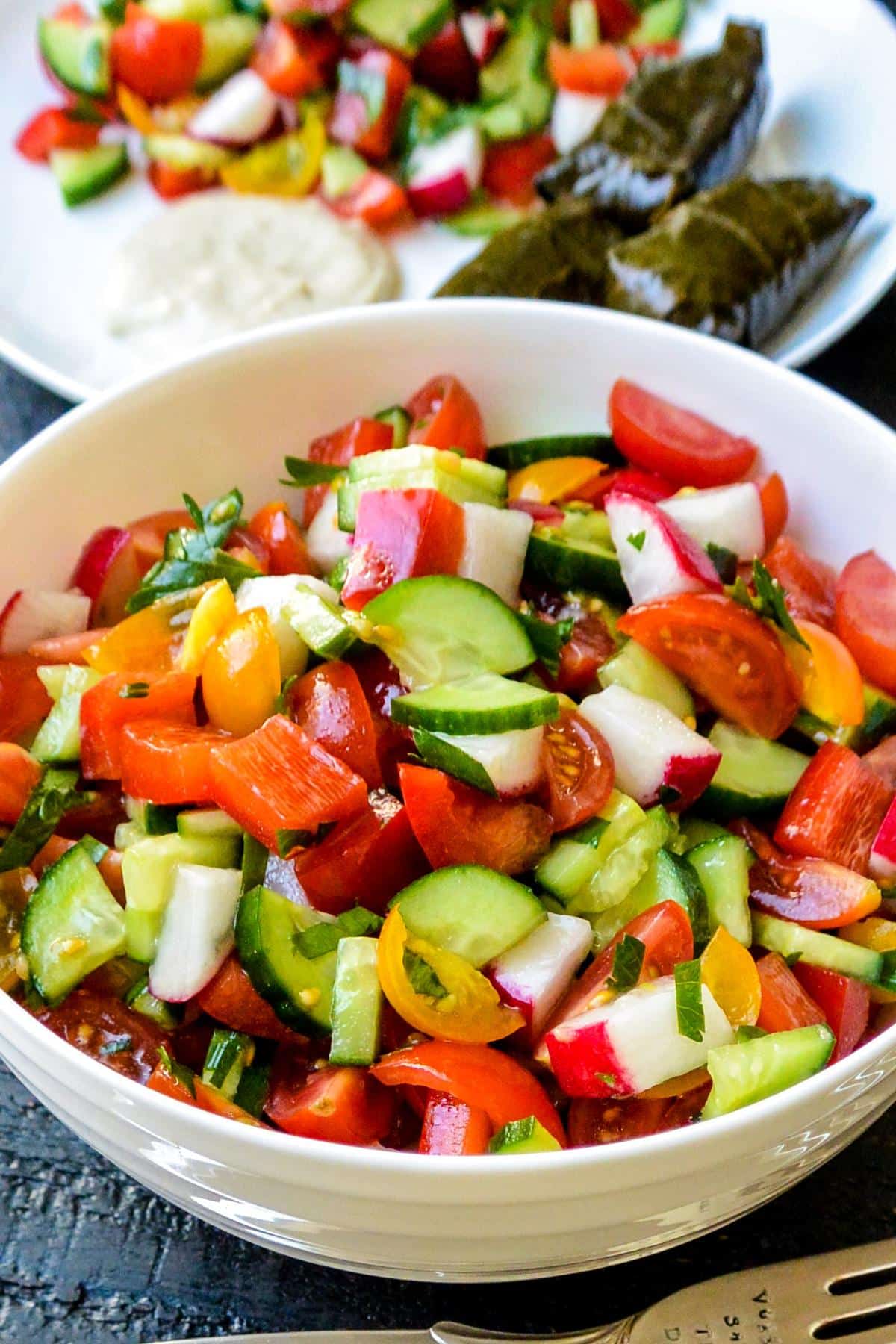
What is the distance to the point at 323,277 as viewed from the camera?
281 cm

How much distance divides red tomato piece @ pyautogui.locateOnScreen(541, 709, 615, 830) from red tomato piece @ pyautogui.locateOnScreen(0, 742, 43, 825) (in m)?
0.58

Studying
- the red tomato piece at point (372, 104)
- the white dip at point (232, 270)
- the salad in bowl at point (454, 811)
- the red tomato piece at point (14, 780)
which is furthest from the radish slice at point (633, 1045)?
the red tomato piece at point (372, 104)

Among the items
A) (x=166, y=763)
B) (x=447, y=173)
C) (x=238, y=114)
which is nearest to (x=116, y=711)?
(x=166, y=763)

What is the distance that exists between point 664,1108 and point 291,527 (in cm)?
87

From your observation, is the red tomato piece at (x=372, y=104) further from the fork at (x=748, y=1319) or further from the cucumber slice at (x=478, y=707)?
the fork at (x=748, y=1319)

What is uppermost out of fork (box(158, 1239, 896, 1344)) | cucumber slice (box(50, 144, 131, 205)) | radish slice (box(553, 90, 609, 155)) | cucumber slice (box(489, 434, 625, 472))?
radish slice (box(553, 90, 609, 155))

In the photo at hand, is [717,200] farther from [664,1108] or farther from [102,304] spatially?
[664,1108]

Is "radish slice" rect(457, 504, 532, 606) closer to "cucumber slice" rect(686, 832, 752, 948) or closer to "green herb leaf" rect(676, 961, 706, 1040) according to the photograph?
"cucumber slice" rect(686, 832, 752, 948)

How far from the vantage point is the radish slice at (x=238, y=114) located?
3.14 metres

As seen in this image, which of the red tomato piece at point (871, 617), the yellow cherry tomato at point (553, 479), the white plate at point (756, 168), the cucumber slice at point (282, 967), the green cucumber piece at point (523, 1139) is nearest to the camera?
the green cucumber piece at point (523, 1139)

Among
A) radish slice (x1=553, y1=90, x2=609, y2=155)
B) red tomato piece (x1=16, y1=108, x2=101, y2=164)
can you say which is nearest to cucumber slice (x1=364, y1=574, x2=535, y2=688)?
radish slice (x1=553, y1=90, x2=609, y2=155)

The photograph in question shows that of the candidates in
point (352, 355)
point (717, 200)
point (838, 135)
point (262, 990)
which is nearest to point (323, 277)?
point (717, 200)

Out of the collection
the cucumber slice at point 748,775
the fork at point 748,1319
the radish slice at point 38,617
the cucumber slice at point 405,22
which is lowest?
the fork at point 748,1319

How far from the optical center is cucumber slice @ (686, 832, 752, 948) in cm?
133
